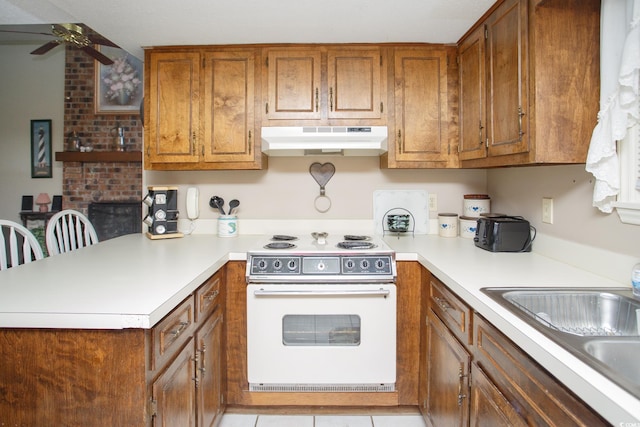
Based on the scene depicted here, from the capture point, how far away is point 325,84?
7.36 feet

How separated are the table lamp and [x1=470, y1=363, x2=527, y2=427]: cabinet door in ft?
19.5

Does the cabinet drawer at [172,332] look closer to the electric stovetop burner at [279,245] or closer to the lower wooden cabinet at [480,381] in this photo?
the electric stovetop burner at [279,245]

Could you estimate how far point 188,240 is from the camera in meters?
2.35

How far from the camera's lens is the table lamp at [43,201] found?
5.20m

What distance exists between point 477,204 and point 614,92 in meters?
1.17

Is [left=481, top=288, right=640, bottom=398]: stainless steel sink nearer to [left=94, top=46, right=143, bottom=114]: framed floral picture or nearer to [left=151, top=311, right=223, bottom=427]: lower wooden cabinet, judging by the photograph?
[left=151, top=311, right=223, bottom=427]: lower wooden cabinet

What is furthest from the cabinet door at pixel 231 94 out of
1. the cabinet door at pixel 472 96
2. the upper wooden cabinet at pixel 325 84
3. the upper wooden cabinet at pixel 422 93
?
the cabinet door at pixel 472 96

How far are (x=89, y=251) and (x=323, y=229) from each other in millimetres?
1402

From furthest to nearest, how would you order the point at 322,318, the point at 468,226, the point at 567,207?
the point at 468,226, the point at 322,318, the point at 567,207

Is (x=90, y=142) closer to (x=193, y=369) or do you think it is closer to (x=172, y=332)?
(x=193, y=369)

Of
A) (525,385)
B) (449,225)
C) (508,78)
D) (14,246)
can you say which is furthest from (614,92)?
(14,246)

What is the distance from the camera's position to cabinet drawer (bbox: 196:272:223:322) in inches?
60.0

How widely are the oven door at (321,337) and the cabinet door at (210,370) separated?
0.59 ft

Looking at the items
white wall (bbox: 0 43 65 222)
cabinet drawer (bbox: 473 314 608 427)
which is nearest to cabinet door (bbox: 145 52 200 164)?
Answer: cabinet drawer (bbox: 473 314 608 427)
